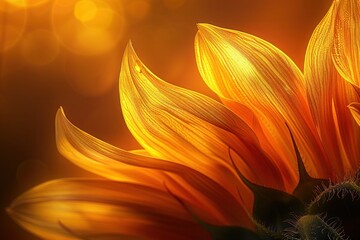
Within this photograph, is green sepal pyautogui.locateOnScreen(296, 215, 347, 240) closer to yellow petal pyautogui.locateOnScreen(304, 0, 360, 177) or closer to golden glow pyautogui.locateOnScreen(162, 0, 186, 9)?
yellow petal pyautogui.locateOnScreen(304, 0, 360, 177)

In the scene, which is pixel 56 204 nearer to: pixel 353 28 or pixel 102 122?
pixel 102 122

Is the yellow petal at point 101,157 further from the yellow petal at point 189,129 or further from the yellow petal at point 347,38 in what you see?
the yellow petal at point 347,38

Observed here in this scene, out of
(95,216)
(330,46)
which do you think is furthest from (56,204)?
(330,46)

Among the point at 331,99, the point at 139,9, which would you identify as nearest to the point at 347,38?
the point at 331,99

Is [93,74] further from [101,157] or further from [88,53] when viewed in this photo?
[101,157]

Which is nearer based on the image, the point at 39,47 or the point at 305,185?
the point at 305,185

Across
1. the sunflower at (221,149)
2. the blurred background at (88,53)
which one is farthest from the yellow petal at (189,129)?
the blurred background at (88,53)
